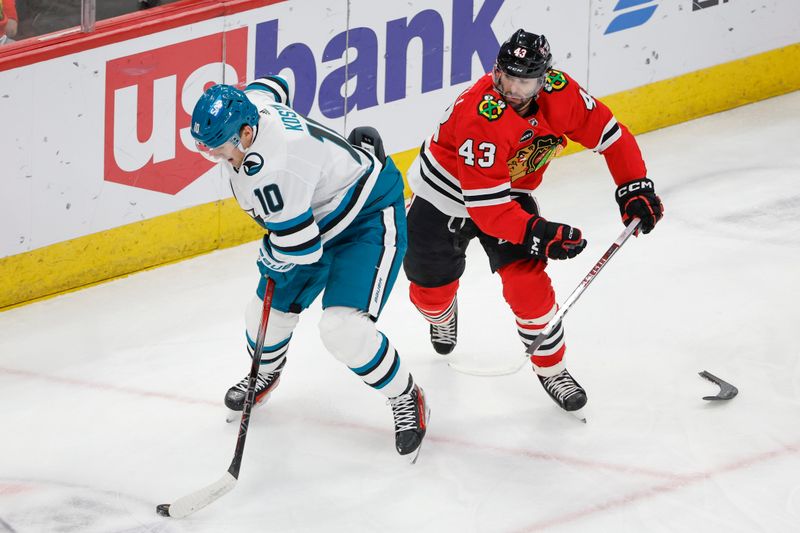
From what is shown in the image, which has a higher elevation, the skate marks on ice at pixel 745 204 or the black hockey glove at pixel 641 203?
the black hockey glove at pixel 641 203

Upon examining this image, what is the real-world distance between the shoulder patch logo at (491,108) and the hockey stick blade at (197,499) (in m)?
1.19

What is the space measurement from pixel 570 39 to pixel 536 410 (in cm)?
Result: 238

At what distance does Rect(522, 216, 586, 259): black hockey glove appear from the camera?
3494mm

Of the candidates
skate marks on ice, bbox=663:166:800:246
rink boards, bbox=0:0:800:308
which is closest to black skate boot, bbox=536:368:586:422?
skate marks on ice, bbox=663:166:800:246

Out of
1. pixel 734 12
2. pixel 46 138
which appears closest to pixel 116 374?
pixel 46 138

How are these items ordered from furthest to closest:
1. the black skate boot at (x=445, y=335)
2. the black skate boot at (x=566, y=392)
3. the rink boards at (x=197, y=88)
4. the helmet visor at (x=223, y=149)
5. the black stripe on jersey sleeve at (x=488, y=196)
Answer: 1. the rink boards at (x=197, y=88)
2. the black skate boot at (x=445, y=335)
3. the black skate boot at (x=566, y=392)
4. the black stripe on jersey sleeve at (x=488, y=196)
5. the helmet visor at (x=223, y=149)

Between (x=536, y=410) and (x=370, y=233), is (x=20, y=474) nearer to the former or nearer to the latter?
(x=370, y=233)

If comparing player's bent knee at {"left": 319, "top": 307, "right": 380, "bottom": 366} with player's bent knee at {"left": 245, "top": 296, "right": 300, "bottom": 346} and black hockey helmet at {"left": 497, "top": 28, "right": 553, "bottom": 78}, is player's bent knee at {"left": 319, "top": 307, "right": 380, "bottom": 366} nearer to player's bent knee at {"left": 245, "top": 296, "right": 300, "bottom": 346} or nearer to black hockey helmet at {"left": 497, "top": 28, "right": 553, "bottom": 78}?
player's bent knee at {"left": 245, "top": 296, "right": 300, "bottom": 346}

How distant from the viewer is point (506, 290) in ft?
12.5

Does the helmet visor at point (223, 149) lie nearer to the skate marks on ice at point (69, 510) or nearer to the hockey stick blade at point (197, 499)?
the hockey stick blade at point (197, 499)

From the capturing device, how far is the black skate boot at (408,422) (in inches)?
146

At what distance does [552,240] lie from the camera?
3496 millimetres

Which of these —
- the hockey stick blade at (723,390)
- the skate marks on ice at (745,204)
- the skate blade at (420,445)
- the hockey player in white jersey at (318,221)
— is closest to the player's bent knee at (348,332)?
the hockey player in white jersey at (318,221)

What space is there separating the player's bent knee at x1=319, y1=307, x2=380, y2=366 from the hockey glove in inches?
6.1
